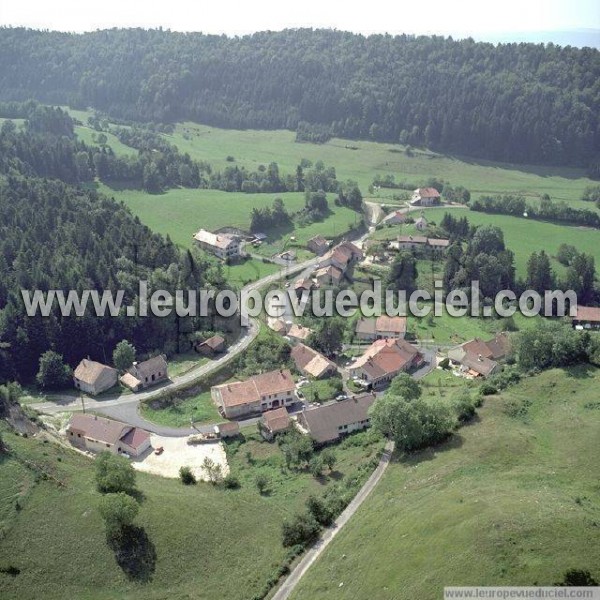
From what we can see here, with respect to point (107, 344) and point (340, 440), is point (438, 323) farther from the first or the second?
point (107, 344)

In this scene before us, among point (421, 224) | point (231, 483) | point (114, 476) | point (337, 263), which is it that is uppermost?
point (421, 224)

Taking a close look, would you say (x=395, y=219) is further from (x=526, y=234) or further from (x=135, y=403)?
(x=135, y=403)

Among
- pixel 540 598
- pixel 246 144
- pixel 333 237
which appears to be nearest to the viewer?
pixel 540 598

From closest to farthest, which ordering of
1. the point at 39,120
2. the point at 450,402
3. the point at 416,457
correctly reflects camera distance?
the point at 416,457, the point at 450,402, the point at 39,120

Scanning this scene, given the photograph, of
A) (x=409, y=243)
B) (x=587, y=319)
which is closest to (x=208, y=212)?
(x=409, y=243)

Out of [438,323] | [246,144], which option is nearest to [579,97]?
[246,144]

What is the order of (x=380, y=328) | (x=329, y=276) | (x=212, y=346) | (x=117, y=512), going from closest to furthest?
(x=117, y=512)
(x=212, y=346)
(x=380, y=328)
(x=329, y=276)

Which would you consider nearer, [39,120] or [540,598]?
[540,598]
